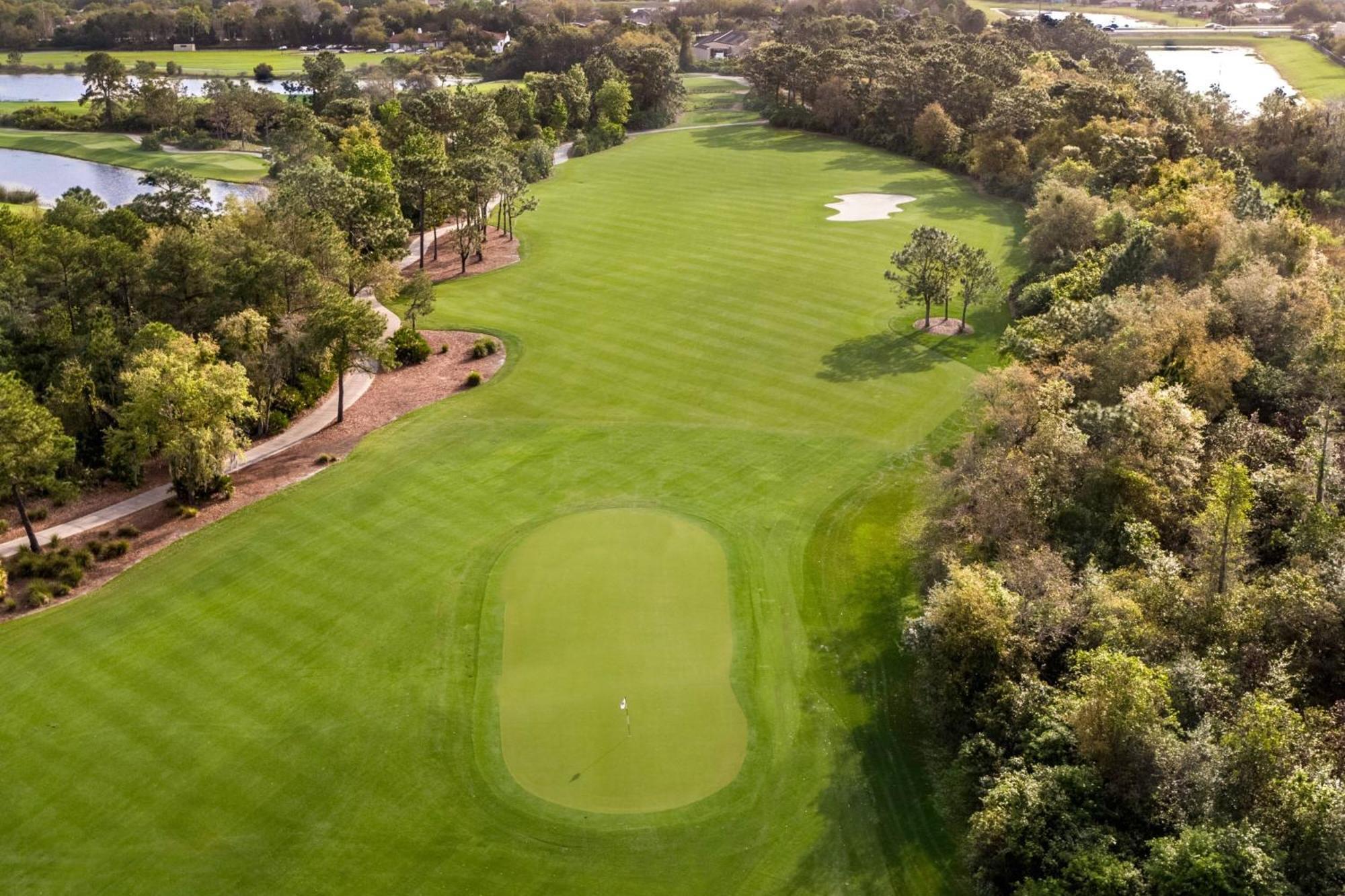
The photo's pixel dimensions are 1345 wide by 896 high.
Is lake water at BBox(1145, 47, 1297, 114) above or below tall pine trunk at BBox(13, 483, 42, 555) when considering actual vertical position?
above

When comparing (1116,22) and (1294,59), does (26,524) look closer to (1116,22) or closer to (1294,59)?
(1294,59)

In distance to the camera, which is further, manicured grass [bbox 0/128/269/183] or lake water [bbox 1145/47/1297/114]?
lake water [bbox 1145/47/1297/114]

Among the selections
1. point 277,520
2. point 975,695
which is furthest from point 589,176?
point 975,695

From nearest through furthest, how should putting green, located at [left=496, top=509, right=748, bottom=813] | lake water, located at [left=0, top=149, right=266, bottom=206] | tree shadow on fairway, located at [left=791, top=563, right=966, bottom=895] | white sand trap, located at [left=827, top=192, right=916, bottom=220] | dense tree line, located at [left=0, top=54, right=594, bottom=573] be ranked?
tree shadow on fairway, located at [left=791, top=563, right=966, bottom=895] → putting green, located at [left=496, top=509, right=748, bottom=813] → dense tree line, located at [left=0, top=54, right=594, bottom=573] → white sand trap, located at [left=827, top=192, right=916, bottom=220] → lake water, located at [left=0, top=149, right=266, bottom=206]

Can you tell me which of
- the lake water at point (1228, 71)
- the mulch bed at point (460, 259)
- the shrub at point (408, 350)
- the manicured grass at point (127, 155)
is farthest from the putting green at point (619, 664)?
the lake water at point (1228, 71)

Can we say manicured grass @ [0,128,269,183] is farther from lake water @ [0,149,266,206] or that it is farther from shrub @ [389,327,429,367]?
shrub @ [389,327,429,367]

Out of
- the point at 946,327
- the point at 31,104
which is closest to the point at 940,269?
the point at 946,327

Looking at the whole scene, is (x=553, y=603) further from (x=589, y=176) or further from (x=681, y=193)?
(x=589, y=176)

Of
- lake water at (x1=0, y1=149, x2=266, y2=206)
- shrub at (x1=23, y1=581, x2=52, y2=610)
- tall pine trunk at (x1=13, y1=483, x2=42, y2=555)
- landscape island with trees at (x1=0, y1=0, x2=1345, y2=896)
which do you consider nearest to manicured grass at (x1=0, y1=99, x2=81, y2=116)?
lake water at (x1=0, y1=149, x2=266, y2=206)

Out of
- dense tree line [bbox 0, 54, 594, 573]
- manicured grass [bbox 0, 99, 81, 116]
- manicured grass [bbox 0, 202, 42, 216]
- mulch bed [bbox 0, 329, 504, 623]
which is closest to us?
mulch bed [bbox 0, 329, 504, 623]
